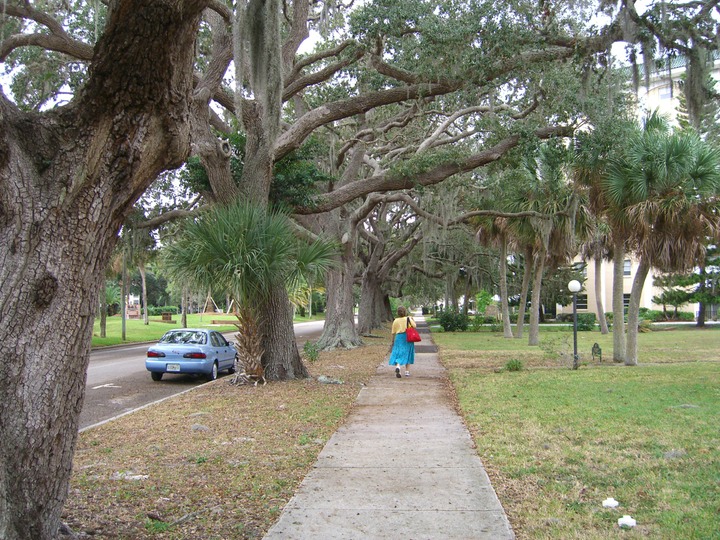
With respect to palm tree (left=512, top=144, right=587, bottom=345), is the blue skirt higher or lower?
lower

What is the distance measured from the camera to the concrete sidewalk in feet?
14.6

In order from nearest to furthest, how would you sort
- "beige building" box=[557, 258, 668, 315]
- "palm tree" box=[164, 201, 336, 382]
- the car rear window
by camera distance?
"palm tree" box=[164, 201, 336, 382], the car rear window, "beige building" box=[557, 258, 668, 315]

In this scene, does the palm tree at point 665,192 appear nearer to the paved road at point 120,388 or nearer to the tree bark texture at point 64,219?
the paved road at point 120,388

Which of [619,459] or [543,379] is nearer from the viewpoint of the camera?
[619,459]

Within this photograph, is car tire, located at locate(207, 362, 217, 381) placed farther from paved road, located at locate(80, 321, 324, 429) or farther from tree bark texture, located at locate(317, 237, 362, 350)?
tree bark texture, located at locate(317, 237, 362, 350)

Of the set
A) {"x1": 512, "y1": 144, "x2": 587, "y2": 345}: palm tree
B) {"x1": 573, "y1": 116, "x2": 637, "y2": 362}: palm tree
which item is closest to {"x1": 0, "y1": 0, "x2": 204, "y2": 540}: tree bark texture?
{"x1": 573, "y1": 116, "x2": 637, "y2": 362}: palm tree

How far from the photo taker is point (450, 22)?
1195 cm

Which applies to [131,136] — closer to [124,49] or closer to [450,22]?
[124,49]

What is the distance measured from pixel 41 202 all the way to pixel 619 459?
219 inches

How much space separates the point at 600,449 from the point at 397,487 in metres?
2.53

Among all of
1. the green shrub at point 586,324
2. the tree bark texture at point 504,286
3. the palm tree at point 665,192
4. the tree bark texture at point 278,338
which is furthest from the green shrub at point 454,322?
the tree bark texture at point 278,338

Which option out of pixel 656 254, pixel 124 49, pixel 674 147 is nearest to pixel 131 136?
pixel 124 49

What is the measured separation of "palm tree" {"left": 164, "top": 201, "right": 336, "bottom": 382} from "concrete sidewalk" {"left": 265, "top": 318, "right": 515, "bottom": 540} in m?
3.45

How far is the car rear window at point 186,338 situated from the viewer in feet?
49.3
